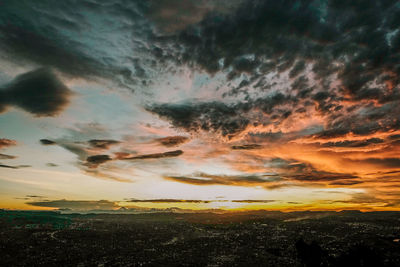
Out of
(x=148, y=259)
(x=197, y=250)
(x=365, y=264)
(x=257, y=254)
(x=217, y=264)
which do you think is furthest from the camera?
(x=197, y=250)

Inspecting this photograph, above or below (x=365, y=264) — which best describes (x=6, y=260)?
below

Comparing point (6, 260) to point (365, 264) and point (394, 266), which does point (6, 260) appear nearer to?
point (365, 264)

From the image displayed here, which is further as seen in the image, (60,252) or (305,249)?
(60,252)

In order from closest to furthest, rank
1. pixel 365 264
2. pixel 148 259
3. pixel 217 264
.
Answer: pixel 365 264 < pixel 217 264 < pixel 148 259

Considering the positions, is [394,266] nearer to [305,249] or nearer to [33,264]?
[305,249]

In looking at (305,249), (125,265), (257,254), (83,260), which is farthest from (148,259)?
(305,249)

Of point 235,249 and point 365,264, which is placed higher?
point 365,264

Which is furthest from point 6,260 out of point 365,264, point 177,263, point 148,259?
point 365,264

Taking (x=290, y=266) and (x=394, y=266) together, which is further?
(x=290, y=266)

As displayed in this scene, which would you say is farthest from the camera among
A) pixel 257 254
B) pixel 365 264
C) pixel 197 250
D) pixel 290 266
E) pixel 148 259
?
pixel 197 250
